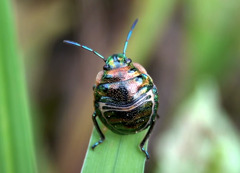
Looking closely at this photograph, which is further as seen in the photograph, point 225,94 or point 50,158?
point 225,94

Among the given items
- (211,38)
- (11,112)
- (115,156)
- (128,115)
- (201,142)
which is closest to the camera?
(11,112)

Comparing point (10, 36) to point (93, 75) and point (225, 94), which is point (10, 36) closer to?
point (93, 75)

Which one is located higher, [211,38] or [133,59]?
[211,38]

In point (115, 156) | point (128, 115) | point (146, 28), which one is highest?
point (146, 28)

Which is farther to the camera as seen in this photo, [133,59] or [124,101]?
[133,59]

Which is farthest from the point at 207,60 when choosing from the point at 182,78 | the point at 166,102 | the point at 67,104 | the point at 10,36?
the point at 10,36

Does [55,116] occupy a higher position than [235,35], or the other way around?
[235,35]

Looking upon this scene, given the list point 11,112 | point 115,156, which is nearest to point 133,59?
point 115,156

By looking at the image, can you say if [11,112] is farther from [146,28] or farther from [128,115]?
[146,28]

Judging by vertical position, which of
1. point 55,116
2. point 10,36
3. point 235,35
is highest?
point 10,36
